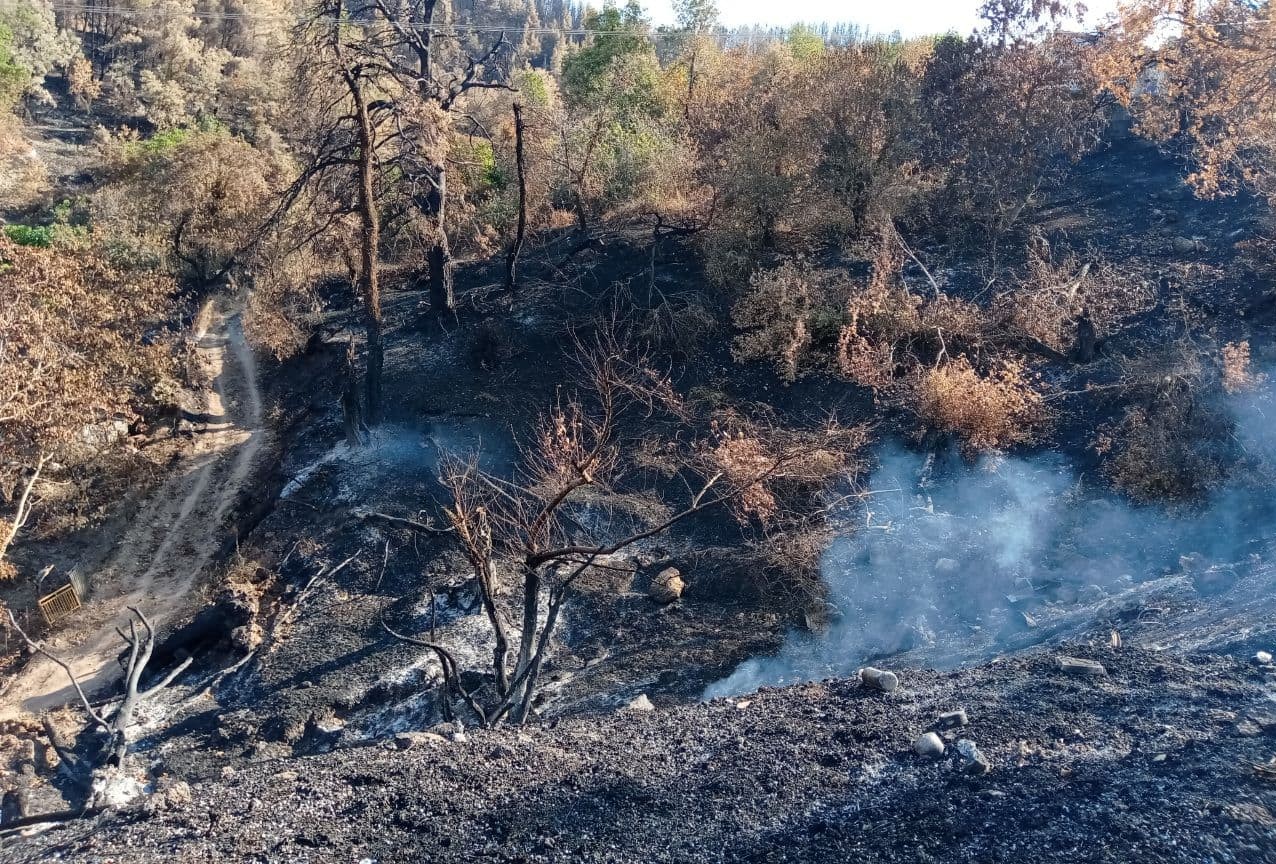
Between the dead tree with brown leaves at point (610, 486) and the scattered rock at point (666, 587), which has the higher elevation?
the dead tree with brown leaves at point (610, 486)

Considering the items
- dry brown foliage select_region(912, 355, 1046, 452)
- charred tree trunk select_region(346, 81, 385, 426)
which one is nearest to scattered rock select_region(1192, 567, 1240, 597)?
dry brown foliage select_region(912, 355, 1046, 452)

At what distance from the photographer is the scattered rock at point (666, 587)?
29.0 ft

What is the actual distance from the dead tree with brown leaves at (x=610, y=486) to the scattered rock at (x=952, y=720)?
269 cm

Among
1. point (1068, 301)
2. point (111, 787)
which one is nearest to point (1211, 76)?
point (1068, 301)

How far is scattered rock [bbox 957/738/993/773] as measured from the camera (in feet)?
17.2

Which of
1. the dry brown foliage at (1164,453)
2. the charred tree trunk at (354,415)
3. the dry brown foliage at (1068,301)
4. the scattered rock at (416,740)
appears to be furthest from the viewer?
the charred tree trunk at (354,415)

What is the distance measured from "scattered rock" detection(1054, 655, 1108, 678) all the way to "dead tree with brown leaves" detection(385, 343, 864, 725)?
2.90m

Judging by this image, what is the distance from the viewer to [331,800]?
543 centimetres

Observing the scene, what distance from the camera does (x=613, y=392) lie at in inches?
463

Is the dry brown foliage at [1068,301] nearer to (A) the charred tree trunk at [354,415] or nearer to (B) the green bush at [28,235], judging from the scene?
(A) the charred tree trunk at [354,415]

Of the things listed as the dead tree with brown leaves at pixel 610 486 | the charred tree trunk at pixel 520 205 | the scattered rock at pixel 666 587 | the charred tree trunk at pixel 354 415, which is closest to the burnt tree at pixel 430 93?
the charred tree trunk at pixel 520 205

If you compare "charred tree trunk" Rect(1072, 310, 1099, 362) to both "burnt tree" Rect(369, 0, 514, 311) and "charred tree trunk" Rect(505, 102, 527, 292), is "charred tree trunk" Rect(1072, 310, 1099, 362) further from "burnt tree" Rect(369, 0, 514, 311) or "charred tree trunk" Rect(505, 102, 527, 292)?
"burnt tree" Rect(369, 0, 514, 311)

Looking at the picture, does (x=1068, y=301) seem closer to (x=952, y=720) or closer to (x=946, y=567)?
(x=946, y=567)

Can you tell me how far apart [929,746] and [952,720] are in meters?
0.40
